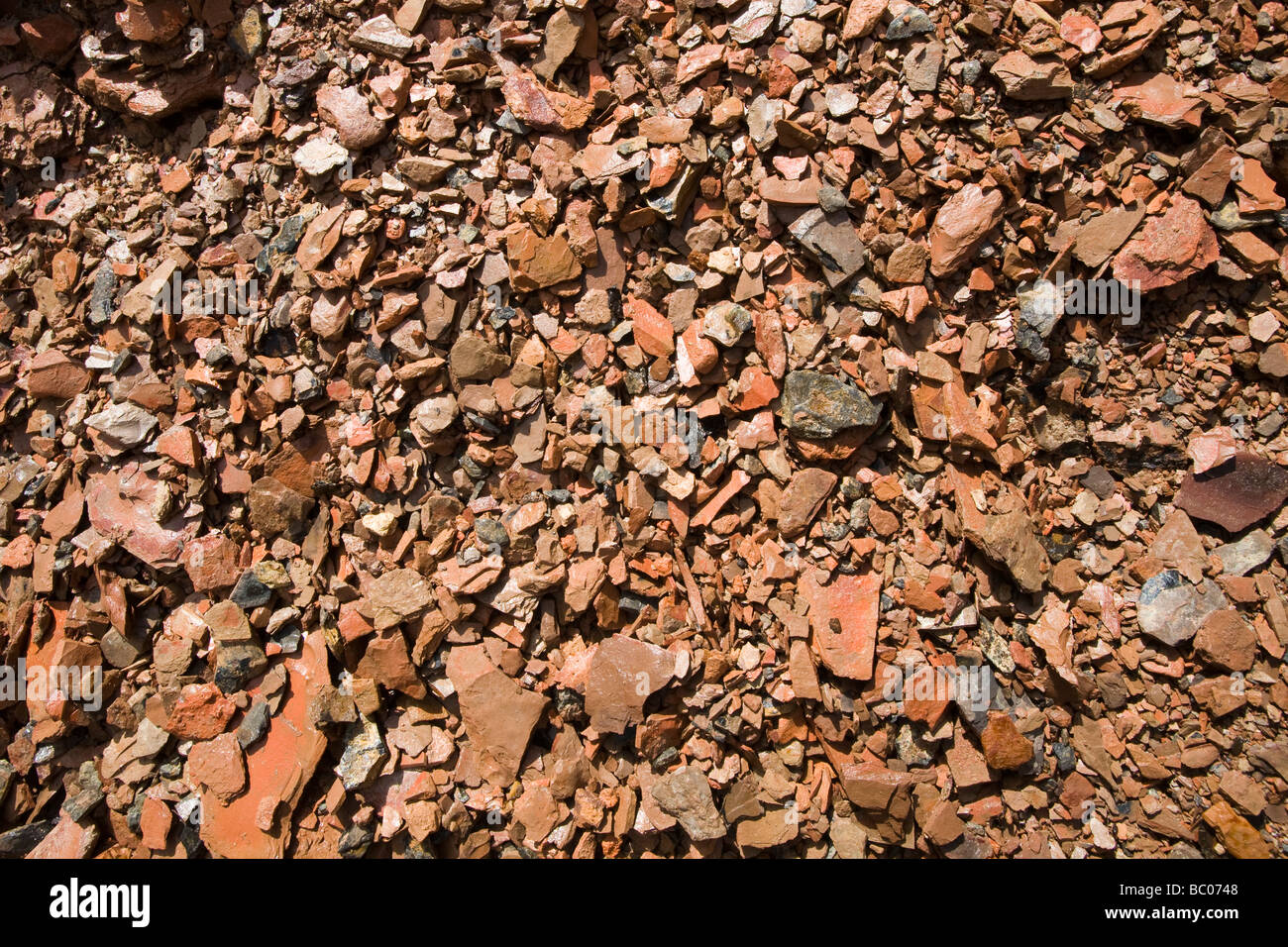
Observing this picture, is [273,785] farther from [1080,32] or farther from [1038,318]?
[1080,32]

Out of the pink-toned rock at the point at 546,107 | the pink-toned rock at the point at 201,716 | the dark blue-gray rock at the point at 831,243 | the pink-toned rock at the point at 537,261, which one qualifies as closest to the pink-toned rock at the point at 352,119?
the pink-toned rock at the point at 546,107

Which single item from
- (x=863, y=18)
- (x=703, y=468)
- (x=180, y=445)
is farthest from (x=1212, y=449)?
(x=180, y=445)

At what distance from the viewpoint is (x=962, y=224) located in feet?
11.2

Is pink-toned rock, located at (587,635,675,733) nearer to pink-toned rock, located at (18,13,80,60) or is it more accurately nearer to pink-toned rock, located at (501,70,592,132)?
pink-toned rock, located at (501,70,592,132)

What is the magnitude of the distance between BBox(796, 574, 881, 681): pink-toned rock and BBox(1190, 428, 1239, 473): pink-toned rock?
1584 millimetres

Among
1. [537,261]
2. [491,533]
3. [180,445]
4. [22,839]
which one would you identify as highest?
[537,261]

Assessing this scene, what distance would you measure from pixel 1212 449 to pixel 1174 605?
0.75 metres

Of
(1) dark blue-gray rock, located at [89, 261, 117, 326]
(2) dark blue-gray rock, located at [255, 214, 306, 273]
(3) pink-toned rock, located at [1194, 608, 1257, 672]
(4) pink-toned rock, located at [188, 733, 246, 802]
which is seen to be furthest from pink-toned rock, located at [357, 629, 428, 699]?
(3) pink-toned rock, located at [1194, 608, 1257, 672]

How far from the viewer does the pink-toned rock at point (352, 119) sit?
386 centimetres

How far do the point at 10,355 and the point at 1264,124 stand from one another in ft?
22.5

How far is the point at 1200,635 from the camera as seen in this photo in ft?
10.5

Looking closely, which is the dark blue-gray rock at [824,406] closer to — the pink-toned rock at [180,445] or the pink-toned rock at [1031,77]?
the pink-toned rock at [1031,77]
